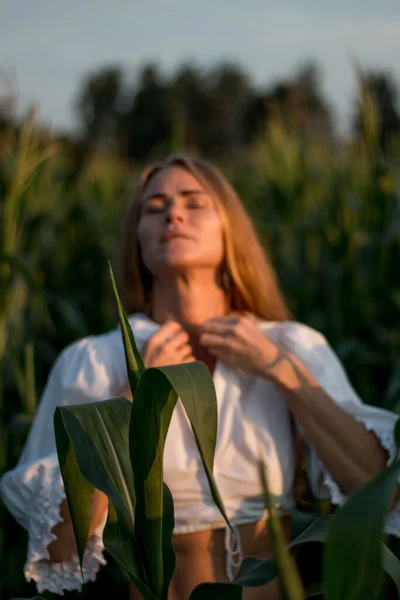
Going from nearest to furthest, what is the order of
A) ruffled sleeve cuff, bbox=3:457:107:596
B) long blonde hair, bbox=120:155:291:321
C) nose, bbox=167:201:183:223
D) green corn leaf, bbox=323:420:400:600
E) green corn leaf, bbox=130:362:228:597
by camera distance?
green corn leaf, bbox=323:420:400:600, green corn leaf, bbox=130:362:228:597, ruffled sleeve cuff, bbox=3:457:107:596, nose, bbox=167:201:183:223, long blonde hair, bbox=120:155:291:321

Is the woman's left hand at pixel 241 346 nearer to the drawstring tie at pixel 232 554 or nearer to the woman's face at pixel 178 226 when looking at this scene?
the woman's face at pixel 178 226

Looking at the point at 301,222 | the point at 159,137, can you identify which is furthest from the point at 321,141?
the point at 159,137

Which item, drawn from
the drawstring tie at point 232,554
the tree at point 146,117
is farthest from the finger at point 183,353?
the tree at point 146,117

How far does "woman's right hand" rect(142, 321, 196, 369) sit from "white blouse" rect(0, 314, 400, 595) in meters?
0.10

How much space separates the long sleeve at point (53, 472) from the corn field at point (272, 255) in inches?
8.8

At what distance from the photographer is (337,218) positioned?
2822mm

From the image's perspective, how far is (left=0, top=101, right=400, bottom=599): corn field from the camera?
78.2 inches

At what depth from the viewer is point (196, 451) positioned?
4.88 feet

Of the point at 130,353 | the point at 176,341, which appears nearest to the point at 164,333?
the point at 176,341

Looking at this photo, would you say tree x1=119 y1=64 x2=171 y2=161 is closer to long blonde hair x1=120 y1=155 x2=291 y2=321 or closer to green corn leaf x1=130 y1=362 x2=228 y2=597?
long blonde hair x1=120 y1=155 x2=291 y2=321

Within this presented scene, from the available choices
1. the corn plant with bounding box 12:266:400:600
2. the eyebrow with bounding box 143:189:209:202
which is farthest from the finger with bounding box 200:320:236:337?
the corn plant with bounding box 12:266:400:600

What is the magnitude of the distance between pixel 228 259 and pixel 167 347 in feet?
1.02

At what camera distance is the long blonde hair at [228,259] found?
1761 mm

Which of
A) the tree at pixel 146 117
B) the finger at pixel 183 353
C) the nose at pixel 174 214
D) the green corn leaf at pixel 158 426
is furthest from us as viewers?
the tree at pixel 146 117
